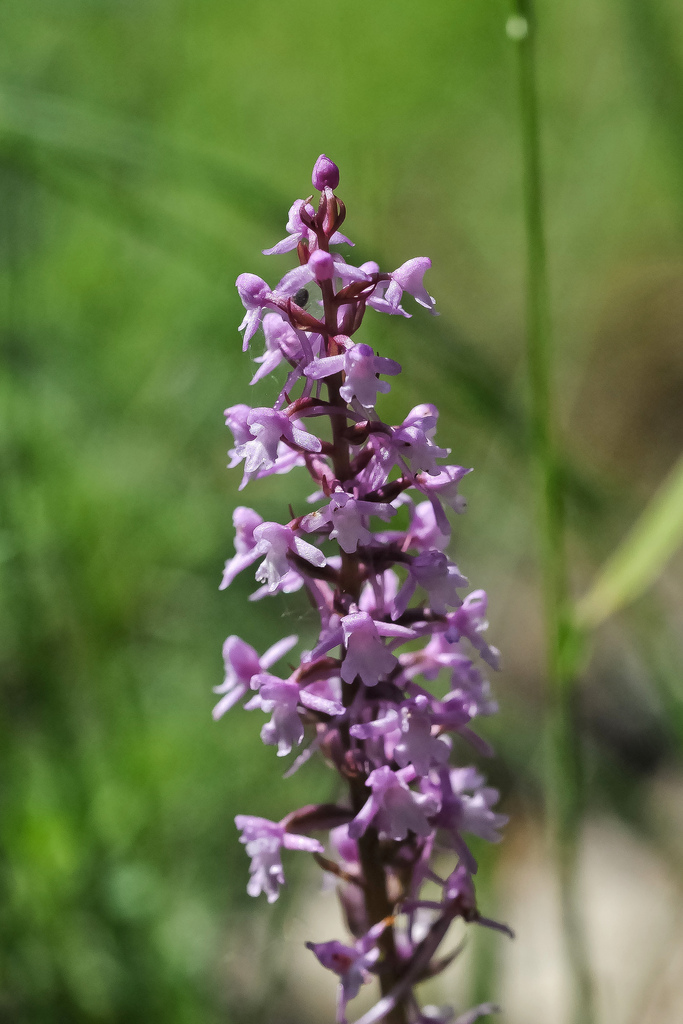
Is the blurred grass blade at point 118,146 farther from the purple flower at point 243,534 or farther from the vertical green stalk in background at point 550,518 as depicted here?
the purple flower at point 243,534

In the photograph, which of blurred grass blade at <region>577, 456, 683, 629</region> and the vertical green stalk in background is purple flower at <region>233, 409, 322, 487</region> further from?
blurred grass blade at <region>577, 456, 683, 629</region>

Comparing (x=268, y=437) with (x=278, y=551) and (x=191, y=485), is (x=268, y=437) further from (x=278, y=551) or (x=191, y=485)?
(x=191, y=485)

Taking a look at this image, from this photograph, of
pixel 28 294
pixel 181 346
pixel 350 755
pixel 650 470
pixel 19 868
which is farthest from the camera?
pixel 650 470

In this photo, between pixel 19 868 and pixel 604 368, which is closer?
pixel 19 868

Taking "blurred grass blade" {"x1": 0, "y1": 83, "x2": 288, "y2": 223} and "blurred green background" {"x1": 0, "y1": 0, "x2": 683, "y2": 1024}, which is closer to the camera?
"blurred grass blade" {"x1": 0, "y1": 83, "x2": 288, "y2": 223}

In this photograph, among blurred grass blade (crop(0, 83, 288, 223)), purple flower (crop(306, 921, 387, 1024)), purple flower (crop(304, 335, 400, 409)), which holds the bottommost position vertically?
purple flower (crop(306, 921, 387, 1024))

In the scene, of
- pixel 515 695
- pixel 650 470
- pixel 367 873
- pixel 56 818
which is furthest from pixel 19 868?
pixel 650 470

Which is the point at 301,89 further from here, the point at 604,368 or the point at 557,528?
the point at 557,528

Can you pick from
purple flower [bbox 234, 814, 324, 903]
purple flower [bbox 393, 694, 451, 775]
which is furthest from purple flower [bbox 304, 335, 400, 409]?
purple flower [bbox 234, 814, 324, 903]
